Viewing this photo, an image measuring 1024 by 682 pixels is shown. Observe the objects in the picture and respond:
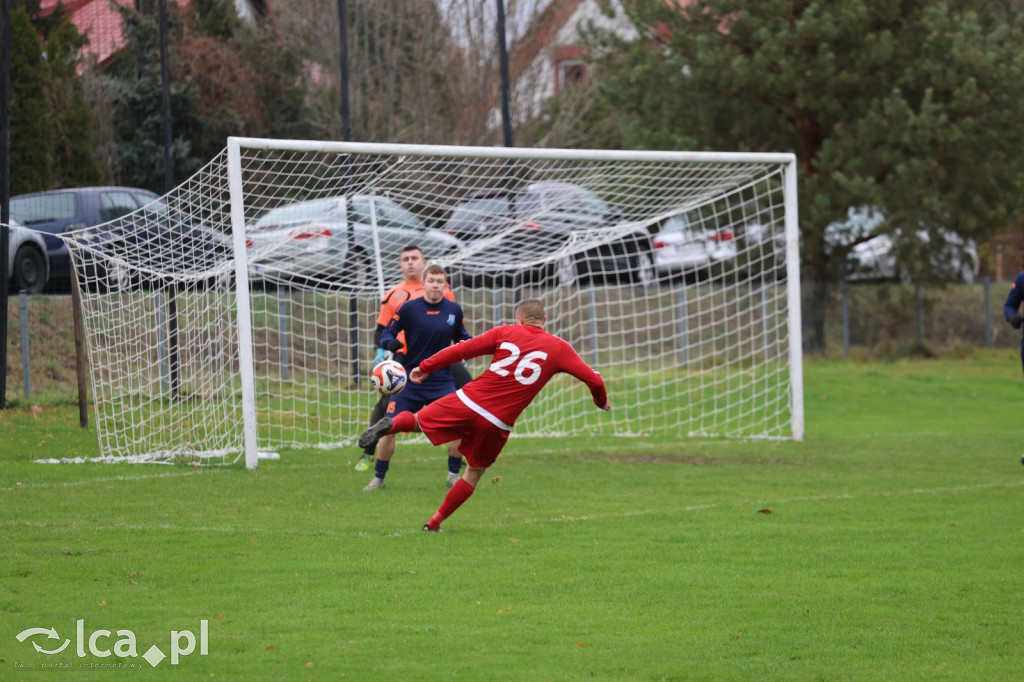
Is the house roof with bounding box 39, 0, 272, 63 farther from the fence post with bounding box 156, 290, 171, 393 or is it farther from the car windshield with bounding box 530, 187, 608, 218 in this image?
the car windshield with bounding box 530, 187, 608, 218

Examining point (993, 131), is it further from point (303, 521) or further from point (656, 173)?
point (303, 521)

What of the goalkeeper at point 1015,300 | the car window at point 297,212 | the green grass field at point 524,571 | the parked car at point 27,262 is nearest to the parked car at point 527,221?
the car window at point 297,212

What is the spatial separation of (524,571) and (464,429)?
1.33 metres

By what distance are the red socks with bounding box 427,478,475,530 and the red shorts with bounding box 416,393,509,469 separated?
16cm

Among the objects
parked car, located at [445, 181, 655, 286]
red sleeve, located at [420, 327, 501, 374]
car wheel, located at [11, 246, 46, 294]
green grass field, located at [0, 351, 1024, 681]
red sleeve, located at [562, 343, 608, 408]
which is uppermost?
parked car, located at [445, 181, 655, 286]

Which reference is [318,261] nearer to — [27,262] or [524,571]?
[27,262]

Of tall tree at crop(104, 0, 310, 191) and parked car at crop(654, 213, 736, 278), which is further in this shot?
parked car at crop(654, 213, 736, 278)

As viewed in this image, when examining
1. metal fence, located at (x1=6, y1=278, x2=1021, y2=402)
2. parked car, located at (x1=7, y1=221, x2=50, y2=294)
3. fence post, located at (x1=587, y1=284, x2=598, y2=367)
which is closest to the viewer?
parked car, located at (x1=7, y1=221, x2=50, y2=294)

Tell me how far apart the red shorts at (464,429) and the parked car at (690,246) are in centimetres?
1527

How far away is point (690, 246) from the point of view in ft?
77.4

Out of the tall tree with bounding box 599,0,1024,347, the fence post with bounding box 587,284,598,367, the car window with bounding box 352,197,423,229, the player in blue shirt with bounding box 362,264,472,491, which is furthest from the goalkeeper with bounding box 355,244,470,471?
the tall tree with bounding box 599,0,1024,347

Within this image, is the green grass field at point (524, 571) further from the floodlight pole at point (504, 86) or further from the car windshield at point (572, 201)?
the floodlight pole at point (504, 86)

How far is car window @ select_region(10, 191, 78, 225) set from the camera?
16312 millimetres

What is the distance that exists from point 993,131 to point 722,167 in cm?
1060
